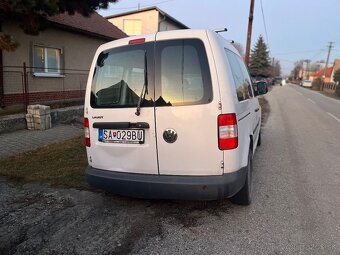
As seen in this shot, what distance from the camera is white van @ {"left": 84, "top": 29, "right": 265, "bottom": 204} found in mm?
3225

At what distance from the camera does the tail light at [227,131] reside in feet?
10.4

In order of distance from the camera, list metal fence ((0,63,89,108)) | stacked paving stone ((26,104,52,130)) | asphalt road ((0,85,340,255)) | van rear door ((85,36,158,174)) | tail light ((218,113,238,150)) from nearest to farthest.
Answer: asphalt road ((0,85,340,255)), tail light ((218,113,238,150)), van rear door ((85,36,158,174)), stacked paving stone ((26,104,52,130)), metal fence ((0,63,89,108))

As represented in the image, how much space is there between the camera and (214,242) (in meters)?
3.15

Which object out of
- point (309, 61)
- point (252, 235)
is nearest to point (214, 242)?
point (252, 235)

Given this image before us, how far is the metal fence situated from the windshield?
608 centimetres

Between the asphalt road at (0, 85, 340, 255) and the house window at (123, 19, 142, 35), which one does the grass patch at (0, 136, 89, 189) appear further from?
the house window at (123, 19, 142, 35)

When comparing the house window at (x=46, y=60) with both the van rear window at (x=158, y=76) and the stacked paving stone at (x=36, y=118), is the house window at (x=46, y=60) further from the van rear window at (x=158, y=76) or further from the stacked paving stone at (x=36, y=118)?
the van rear window at (x=158, y=76)

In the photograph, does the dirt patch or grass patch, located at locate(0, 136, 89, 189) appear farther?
grass patch, located at locate(0, 136, 89, 189)

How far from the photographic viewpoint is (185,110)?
128 inches

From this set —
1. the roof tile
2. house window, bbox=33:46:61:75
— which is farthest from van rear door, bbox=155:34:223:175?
A: house window, bbox=33:46:61:75

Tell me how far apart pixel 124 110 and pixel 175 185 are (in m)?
0.96

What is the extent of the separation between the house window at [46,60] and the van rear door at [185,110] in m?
8.89

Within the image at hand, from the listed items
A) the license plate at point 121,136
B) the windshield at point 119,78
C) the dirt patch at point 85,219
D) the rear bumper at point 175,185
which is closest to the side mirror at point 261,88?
the dirt patch at point 85,219

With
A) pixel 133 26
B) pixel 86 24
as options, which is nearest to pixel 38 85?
pixel 86 24
